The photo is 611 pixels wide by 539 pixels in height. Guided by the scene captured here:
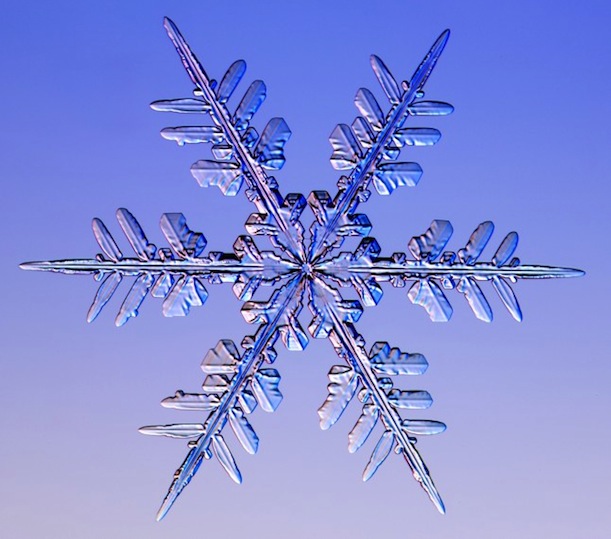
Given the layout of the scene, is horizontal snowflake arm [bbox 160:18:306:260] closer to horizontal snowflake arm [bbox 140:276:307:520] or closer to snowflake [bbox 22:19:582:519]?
snowflake [bbox 22:19:582:519]

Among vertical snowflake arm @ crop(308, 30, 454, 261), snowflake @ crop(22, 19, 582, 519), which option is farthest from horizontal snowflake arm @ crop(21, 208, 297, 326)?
vertical snowflake arm @ crop(308, 30, 454, 261)

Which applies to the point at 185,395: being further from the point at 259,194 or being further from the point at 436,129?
the point at 436,129

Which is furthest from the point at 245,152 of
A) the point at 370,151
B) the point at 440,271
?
the point at 440,271

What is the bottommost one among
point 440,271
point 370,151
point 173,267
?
point 173,267

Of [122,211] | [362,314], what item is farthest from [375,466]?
[122,211]

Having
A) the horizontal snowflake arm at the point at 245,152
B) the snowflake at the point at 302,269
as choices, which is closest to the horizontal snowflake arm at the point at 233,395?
the snowflake at the point at 302,269

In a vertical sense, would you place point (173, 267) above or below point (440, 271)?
below

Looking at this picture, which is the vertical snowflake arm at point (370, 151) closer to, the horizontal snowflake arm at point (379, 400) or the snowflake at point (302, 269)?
the snowflake at point (302, 269)

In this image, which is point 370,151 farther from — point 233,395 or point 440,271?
point 233,395
